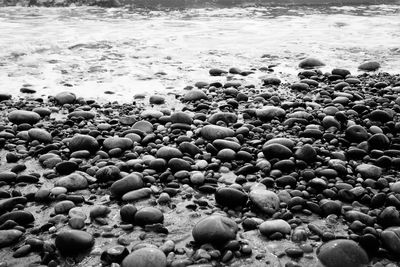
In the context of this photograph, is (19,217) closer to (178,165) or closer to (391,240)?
(178,165)

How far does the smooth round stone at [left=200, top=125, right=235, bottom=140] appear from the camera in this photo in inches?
151

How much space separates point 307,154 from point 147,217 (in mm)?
1560

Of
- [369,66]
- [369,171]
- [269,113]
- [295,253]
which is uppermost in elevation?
[369,66]

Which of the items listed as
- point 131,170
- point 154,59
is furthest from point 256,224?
point 154,59

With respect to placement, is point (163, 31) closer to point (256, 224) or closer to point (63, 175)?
point (63, 175)

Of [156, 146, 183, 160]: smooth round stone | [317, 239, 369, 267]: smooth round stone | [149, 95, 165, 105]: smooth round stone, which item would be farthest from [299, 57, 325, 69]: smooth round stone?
[317, 239, 369, 267]: smooth round stone

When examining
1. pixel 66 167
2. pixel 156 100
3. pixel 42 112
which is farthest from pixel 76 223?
pixel 156 100

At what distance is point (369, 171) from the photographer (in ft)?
10.00

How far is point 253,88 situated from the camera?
5.82 m

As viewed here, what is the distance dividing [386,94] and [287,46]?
14.5 feet

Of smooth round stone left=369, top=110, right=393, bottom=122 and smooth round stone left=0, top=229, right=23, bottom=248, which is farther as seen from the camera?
smooth round stone left=369, top=110, right=393, bottom=122

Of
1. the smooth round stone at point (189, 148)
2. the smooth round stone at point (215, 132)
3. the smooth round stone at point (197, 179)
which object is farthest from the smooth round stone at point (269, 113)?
the smooth round stone at point (197, 179)

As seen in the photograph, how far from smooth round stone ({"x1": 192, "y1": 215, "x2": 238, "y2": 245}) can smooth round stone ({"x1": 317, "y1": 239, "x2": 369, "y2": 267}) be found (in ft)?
1.79

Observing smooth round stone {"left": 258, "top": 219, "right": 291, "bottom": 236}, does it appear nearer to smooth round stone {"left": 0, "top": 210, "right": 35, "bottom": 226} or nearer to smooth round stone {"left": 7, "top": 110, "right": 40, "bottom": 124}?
smooth round stone {"left": 0, "top": 210, "right": 35, "bottom": 226}
